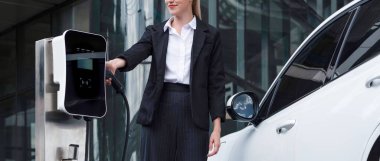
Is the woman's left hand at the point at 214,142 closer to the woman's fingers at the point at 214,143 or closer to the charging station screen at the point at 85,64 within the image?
the woman's fingers at the point at 214,143

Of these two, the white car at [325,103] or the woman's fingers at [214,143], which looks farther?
the woman's fingers at [214,143]

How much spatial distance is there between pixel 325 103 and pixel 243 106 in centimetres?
69

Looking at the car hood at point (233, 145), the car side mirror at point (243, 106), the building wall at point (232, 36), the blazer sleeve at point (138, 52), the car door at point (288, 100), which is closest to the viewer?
the blazer sleeve at point (138, 52)

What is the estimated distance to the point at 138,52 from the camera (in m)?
3.09

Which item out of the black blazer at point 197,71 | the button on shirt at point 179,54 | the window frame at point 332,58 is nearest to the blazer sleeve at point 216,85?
the black blazer at point 197,71

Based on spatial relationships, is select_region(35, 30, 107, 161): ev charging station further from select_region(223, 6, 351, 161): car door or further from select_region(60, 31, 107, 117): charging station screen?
select_region(223, 6, 351, 161): car door

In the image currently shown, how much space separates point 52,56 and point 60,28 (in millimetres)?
15209

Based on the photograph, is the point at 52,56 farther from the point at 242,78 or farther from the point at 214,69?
the point at 242,78

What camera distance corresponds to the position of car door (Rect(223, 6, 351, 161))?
312 cm

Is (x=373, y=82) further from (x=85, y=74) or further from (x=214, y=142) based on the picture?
(x=85, y=74)

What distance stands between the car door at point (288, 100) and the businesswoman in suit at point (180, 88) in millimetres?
293

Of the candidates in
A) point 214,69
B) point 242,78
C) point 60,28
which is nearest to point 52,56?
point 214,69

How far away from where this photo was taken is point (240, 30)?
534 inches

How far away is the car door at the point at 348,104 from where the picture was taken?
2.59m
